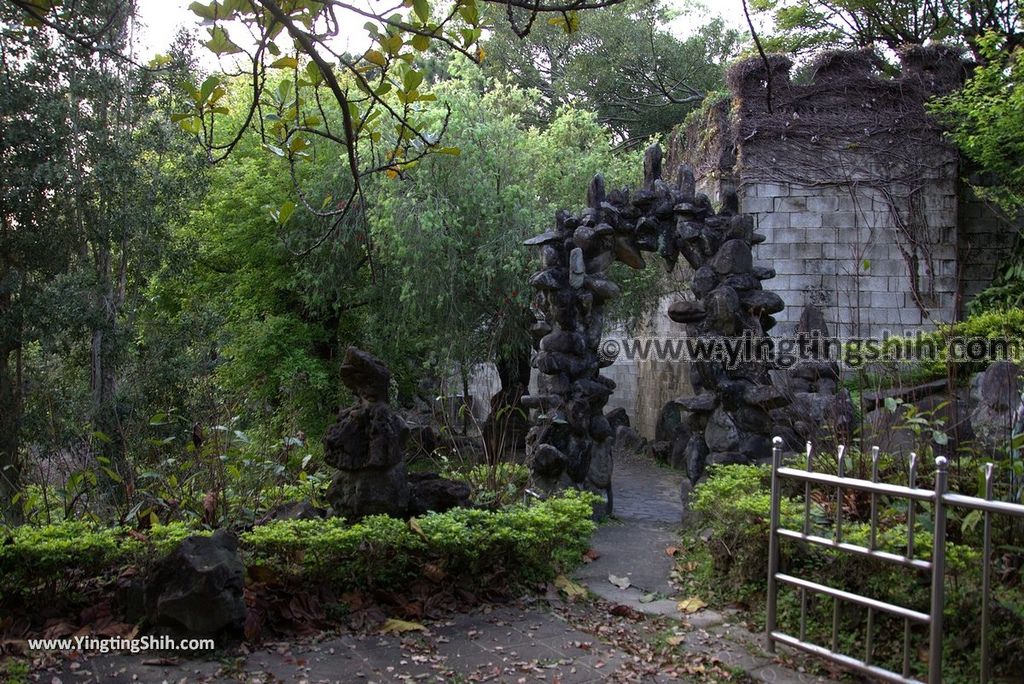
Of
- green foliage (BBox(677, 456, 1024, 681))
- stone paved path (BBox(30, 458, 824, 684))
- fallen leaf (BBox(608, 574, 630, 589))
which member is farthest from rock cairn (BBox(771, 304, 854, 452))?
stone paved path (BBox(30, 458, 824, 684))

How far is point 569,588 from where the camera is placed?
17.1 ft

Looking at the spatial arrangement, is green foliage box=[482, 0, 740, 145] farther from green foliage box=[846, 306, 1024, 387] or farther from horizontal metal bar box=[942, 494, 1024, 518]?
horizontal metal bar box=[942, 494, 1024, 518]

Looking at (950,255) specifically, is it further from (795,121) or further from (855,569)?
(855,569)

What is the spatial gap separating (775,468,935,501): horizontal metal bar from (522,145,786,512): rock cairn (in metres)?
→ 3.10

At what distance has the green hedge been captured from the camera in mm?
4312

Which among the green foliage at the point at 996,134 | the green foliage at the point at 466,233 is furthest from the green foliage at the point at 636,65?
the green foliage at the point at 996,134

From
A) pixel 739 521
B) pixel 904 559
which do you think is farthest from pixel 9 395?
pixel 904 559

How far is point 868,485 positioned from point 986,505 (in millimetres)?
510

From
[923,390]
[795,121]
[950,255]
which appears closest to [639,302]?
[795,121]

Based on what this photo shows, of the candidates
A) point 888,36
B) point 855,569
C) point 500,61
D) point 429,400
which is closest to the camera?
point 855,569

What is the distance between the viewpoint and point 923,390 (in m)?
8.19

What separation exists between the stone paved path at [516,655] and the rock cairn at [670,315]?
7.40 feet

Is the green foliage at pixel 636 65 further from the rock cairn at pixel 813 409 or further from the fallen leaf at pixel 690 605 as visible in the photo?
the fallen leaf at pixel 690 605

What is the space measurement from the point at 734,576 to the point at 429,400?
7808 mm
